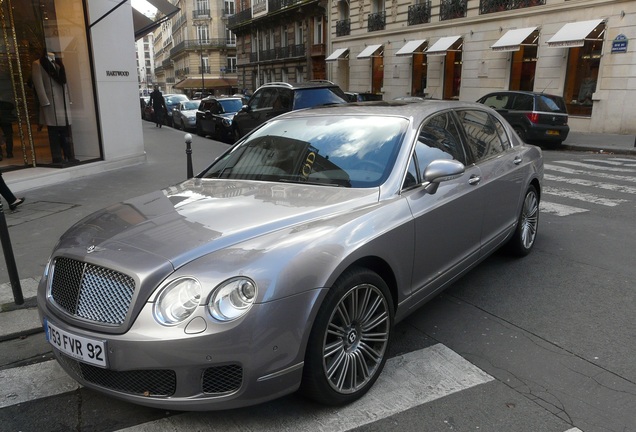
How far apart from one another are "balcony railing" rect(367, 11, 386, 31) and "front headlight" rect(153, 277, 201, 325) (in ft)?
106

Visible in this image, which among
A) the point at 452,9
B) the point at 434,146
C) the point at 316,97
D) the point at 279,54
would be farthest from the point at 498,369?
the point at 279,54

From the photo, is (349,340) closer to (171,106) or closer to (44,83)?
(44,83)

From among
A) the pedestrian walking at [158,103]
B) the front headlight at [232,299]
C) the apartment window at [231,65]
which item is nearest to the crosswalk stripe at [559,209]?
the front headlight at [232,299]

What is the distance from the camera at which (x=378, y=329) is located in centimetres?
318

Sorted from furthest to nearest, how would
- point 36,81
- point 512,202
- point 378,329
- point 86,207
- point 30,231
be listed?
point 36,81
point 86,207
point 30,231
point 512,202
point 378,329

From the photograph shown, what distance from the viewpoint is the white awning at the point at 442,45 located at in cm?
2611

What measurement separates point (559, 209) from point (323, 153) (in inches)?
209

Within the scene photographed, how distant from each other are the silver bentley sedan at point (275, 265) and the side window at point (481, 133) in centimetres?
27

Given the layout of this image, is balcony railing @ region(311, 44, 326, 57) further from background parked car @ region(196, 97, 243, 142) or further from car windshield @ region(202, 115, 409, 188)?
car windshield @ region(202, 115, 409, 188)

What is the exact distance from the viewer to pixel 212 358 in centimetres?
242

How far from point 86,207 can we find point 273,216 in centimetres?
580

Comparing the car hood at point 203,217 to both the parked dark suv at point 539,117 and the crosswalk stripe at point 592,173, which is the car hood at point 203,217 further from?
the parked dark suv at point 539,117

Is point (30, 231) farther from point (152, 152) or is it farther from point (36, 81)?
point (152, 152)

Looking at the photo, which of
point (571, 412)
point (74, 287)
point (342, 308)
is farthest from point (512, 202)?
point (74, 287)
